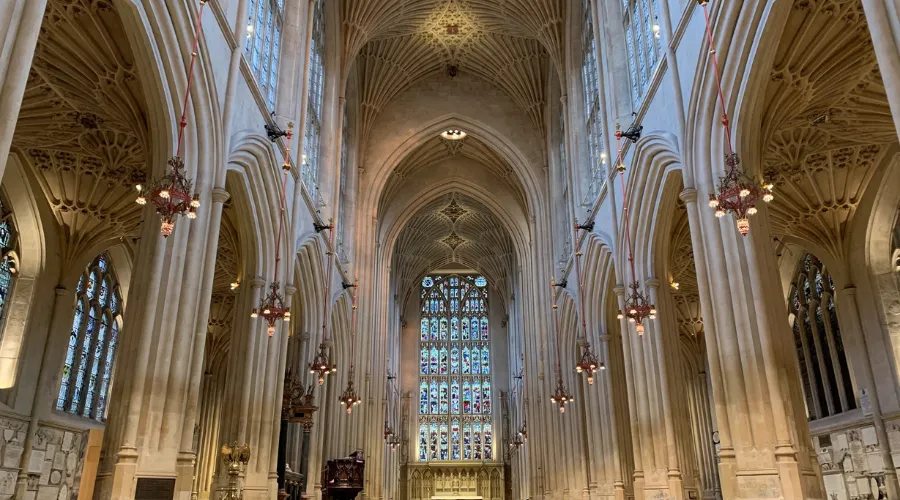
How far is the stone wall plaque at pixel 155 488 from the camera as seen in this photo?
8.62 metres

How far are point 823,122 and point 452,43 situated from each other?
54.2ft

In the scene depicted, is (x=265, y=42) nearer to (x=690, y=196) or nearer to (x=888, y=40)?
(x=690, y=196)

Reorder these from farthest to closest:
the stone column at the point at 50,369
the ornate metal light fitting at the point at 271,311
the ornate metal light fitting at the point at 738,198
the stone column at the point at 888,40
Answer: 1. the stone column at the point at 50,369
2. the ornate metal light fitting at the point at 271,311
3. the ornate metal light fitting at the point at 738,198
4. the stone column at the point at 888,40

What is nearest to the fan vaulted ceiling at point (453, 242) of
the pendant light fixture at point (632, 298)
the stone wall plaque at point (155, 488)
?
the pendant light fixture at point (632, 298)

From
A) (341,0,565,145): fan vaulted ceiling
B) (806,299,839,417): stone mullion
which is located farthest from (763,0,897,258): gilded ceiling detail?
(341,0,565,145): fan vaulted ceiling

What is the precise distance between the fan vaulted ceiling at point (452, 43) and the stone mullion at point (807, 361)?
37.0 feet

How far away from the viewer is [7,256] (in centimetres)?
1662

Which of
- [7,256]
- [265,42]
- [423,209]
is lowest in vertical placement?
[7,256]

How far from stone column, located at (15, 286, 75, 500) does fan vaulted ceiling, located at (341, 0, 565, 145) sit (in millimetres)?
11476

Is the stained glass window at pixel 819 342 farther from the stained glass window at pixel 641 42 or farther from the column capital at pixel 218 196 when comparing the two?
the column capital at pixel 218 196

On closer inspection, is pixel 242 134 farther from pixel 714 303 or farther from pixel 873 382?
pixel 873 382

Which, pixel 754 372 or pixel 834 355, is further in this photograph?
pixel 834 355

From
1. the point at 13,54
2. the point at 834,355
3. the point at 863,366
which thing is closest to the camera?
the point at 13,54

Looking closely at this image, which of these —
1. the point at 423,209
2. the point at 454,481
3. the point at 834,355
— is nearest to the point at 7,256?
the point at 423,209
